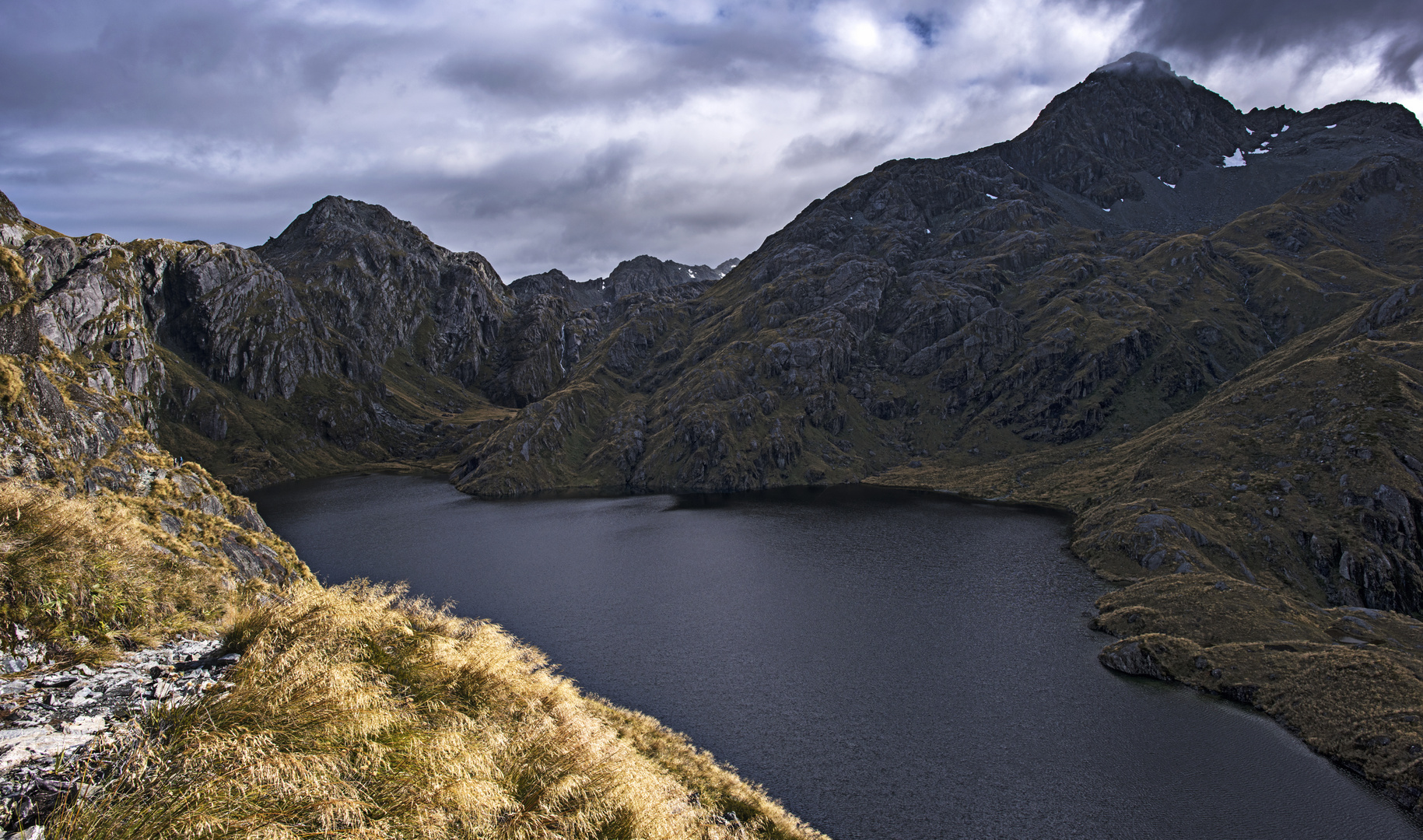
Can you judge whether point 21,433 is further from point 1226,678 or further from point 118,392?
point 118,392

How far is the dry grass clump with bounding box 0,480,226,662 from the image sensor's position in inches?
498

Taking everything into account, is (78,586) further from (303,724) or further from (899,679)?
(899,679)

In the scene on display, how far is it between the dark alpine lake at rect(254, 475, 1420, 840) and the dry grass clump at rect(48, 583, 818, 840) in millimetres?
30229

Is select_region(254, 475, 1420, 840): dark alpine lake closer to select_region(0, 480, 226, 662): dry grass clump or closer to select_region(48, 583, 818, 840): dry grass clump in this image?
select_region(48, 583, 818, 840): dry grass clump

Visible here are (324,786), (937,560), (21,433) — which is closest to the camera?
(324,786)

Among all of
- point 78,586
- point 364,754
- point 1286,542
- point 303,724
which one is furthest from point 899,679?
point 1286,542

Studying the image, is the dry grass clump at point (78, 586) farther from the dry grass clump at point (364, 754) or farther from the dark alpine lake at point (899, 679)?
the dark alpine lake at point (899, 679)

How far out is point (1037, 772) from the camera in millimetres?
43094

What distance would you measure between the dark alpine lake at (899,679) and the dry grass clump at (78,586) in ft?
122

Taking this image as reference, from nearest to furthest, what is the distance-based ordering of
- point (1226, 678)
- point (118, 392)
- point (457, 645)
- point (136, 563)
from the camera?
point (136, 563)
point (457, 645)
point (1226, 678)
point (118, 392)

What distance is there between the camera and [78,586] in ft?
44.7

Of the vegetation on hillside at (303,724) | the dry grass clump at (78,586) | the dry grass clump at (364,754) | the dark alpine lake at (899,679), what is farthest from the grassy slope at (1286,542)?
Answer: the dry grass clump at (78,586)

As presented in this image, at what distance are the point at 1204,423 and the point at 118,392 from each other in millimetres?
300905

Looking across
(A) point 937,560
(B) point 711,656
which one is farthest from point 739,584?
(A) point 937,560
